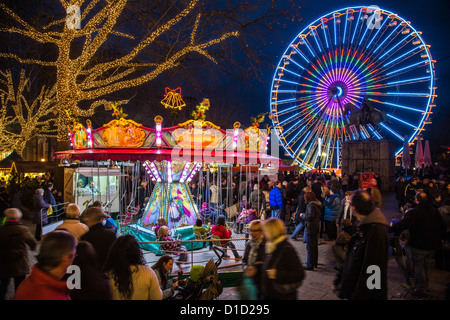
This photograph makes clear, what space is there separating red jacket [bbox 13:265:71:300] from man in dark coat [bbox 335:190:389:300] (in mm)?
2356

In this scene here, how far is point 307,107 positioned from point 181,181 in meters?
14.8

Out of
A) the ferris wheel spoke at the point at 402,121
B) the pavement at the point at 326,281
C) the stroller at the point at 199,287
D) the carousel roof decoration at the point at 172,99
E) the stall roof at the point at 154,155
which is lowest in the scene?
the pavement at the point at 326,281

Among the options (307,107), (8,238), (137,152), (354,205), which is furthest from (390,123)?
(8,238)

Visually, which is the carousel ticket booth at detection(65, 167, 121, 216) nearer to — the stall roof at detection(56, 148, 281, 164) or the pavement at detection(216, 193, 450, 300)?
the stall roof at detection(56, 148, 281, 164)

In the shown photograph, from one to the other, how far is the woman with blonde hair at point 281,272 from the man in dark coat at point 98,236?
1.89 meters

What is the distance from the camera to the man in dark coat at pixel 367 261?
2635 mm

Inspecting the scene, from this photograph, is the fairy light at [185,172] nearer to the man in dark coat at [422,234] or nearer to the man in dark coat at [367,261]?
the man in dark coat at [422,234]

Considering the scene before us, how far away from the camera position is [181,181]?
8742mm

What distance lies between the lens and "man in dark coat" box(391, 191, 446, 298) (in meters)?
4.56

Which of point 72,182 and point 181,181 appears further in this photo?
point 72,182

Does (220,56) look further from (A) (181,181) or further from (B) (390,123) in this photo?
(B) (390,123)

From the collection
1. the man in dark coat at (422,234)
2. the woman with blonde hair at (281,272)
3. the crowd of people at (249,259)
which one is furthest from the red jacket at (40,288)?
the man in dark coat at (422,234)

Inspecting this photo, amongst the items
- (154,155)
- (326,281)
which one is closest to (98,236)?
(154,155)

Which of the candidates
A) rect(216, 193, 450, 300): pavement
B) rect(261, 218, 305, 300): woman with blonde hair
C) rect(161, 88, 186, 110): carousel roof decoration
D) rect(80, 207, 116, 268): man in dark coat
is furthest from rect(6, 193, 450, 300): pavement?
rect(161, 88, 186, 110): carousel roof decoration
